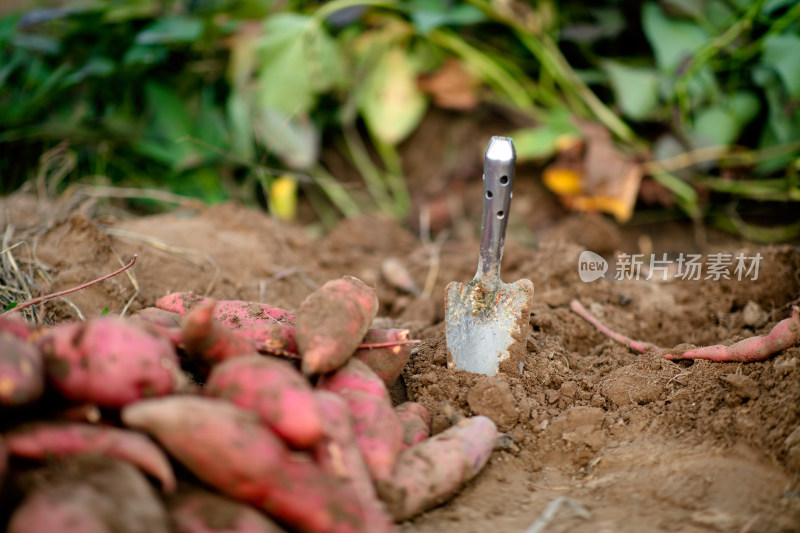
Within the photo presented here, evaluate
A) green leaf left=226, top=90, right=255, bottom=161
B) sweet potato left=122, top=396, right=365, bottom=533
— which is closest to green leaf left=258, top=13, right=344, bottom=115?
green leaf left=226, top=90, right=255, bottom=161

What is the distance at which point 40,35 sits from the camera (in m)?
3.19

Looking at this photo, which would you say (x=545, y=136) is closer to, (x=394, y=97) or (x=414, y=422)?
(x=394, y=97)

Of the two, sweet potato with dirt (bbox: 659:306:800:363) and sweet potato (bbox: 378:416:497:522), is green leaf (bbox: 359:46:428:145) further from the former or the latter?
sweet potato (bbox: 378:416:497:522)

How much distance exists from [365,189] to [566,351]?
1.93 metres

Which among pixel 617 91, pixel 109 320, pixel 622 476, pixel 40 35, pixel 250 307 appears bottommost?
pixel 622 476

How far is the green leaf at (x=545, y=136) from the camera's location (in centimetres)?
283

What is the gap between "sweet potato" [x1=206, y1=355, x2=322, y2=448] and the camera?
943 millimetres

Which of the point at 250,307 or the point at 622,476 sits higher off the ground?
the point at 250,307

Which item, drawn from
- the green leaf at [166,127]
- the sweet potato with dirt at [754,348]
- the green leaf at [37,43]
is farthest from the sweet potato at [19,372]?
the green leaf at [37,43]

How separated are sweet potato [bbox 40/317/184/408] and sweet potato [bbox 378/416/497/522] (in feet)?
1.46

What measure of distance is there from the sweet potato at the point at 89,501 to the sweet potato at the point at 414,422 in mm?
506

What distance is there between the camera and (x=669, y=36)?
113 inches

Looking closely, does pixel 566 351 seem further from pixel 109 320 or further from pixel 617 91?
pixel 617 91

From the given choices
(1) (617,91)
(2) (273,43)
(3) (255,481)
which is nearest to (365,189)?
(2) (273,43)
